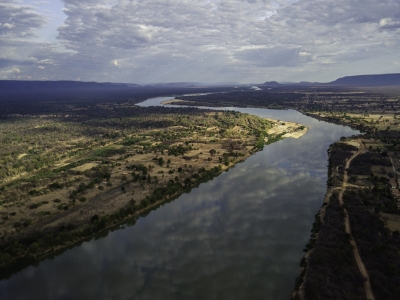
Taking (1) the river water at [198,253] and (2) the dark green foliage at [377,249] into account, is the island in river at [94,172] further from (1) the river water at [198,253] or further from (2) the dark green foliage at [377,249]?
(2) the dark green foliage at [377,249]

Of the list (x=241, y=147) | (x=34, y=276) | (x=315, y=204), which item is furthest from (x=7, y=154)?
(x=315, y=204)

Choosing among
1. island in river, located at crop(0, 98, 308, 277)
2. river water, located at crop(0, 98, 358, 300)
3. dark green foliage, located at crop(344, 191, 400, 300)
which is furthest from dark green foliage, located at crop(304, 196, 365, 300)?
island in river, located at crop(0, 98, 308, 277)

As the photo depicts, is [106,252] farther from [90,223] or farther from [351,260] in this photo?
[351,260]

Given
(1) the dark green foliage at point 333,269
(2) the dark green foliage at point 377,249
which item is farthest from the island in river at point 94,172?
(2) the dark green foliage at point 377,249

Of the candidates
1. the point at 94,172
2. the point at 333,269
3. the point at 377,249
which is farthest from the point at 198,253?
the point at 94,172

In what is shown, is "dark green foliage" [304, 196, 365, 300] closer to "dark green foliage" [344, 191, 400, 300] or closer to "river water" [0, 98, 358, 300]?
"dark green foliage" [344, 191, 400, 300]

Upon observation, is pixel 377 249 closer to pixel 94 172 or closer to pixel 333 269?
pixel 333 269
